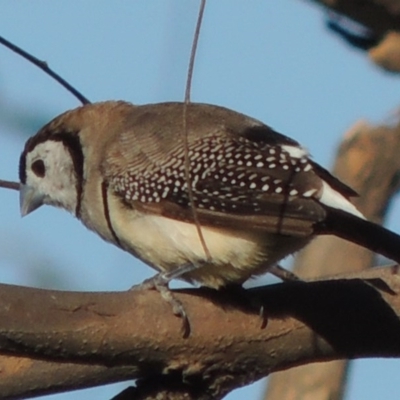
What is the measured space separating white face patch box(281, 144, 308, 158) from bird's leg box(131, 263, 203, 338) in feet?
2.23

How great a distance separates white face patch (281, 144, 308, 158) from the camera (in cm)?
566

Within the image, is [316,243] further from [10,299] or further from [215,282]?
[10,299]

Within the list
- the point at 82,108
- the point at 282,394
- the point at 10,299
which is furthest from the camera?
the point at 282,394

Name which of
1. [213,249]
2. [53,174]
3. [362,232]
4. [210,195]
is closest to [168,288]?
[213,249]

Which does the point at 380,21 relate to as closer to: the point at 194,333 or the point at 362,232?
the point at 362,232

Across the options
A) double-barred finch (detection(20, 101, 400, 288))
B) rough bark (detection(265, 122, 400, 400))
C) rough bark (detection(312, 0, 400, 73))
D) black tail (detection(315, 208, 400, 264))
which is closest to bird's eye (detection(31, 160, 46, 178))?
double-barred finch (detection(20, 101, 400, 288))

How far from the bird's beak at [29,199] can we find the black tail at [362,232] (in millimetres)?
2065

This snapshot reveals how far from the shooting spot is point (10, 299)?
416 centimetres

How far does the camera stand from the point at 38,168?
6.79 meters

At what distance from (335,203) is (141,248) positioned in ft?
3.16

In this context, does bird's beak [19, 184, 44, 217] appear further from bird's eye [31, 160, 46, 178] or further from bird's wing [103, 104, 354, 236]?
bird's wing [103, 104, 354, 236]

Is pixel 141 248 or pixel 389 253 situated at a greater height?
pixel 389 253

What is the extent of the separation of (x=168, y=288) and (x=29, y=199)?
188 cm

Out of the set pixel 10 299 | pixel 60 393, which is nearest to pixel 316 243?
pixel 60 393
